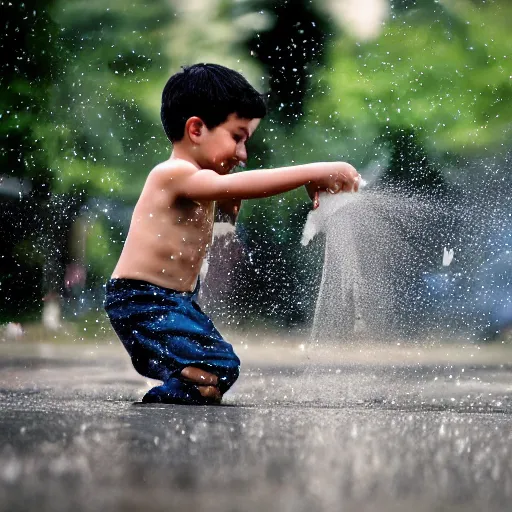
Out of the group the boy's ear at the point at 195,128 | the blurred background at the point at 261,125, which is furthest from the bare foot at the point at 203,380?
the blurred background at the point at 261,125

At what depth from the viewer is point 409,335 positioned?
13.3 feet

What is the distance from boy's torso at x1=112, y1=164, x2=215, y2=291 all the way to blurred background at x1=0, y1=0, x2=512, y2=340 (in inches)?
67.9

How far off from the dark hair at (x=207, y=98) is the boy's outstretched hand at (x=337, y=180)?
338 millimetres

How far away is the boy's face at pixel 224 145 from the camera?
1625 mm

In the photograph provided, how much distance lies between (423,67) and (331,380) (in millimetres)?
1949

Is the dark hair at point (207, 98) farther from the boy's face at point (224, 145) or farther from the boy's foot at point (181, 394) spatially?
the boy's foot at point (181, 394)

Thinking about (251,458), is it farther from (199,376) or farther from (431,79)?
(431,79)

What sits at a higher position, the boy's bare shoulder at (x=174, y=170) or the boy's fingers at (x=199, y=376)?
the boy's bare shoulder at (x=174, y=170)

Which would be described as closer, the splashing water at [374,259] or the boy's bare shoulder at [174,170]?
the boy's bare shoulder at [174,170]

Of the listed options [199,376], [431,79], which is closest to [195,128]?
[199,376]

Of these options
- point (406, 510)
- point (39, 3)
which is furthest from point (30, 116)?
point (406, 510)

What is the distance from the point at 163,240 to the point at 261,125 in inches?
82.1

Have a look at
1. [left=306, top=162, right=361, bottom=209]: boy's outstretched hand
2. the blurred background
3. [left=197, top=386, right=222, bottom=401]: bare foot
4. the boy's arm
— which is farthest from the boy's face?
the blurred background

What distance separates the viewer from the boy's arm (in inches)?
54.1
